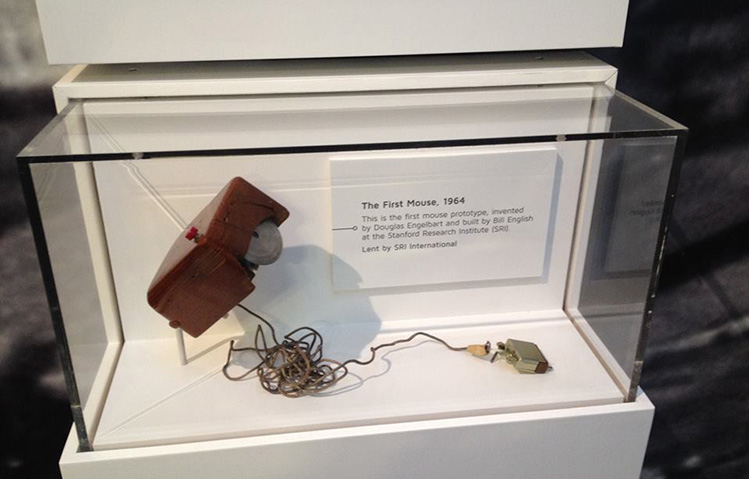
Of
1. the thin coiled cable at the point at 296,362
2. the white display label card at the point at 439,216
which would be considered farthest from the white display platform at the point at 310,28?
the thin coiled cable at the point at 296,362

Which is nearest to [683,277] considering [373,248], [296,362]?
[373,248]

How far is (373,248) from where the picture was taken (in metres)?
1.02

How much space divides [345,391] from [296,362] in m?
0.08

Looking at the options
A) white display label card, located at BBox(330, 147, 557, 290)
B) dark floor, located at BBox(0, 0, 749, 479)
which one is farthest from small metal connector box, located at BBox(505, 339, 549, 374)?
dark floor, located at BBox(0, 0, 749, 479)

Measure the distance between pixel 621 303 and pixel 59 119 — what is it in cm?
80

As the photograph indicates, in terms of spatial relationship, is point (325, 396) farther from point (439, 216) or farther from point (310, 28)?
point (310, 28)

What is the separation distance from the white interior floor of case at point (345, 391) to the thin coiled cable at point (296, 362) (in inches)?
0.4

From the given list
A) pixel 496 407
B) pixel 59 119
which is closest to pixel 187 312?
pixel 59 119

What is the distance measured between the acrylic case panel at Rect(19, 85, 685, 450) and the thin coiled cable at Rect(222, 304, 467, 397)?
2 centimetres

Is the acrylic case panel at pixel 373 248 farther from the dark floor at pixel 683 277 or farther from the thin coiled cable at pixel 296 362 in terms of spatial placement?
the dark floor at pixel 683 277

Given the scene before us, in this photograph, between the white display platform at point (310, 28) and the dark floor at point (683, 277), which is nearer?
the white display platform at point (310, 28)

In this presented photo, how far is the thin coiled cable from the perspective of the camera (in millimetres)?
967

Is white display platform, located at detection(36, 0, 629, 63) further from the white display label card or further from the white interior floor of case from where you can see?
the white interior floor of case

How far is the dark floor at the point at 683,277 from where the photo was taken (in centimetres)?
111
